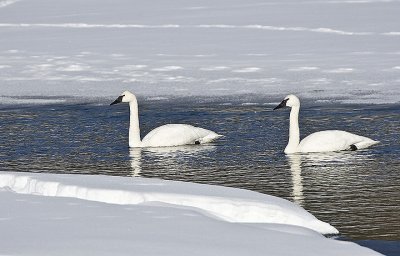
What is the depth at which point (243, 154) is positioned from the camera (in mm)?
12852

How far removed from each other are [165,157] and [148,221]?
500 cm

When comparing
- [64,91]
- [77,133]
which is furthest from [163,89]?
[77,133]

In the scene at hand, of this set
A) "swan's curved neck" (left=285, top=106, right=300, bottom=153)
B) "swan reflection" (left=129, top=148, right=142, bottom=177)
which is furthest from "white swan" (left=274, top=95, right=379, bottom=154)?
"swan reflection" (left=129, top=148, right=142, bottom=177)

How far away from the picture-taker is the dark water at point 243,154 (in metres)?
9.88

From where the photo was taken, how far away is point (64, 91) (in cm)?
2008

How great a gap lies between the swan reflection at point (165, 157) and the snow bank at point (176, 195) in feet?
5.57

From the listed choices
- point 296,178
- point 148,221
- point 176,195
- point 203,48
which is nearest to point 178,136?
point 296,178

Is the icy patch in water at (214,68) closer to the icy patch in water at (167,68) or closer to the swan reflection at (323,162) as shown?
the icy patch in water at (167,68)

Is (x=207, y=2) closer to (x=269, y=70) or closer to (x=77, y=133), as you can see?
(x=269, y=70)

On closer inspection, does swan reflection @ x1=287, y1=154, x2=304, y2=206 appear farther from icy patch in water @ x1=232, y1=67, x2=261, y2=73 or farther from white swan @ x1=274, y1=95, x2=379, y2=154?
icy patch in water @ x1=232, y1=67, x2=261, y2=73

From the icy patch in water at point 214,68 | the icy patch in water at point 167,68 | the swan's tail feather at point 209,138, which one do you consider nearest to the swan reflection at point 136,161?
the swan's tail feather at point 209,138

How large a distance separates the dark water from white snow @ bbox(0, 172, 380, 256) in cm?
59

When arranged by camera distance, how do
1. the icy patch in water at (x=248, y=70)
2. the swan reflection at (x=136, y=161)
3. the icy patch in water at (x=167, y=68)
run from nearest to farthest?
the swan reflection at (x=136, y=161) < the icy patch in water at (x=248, y=70) < the icy patch in water at (x=167, y=68)

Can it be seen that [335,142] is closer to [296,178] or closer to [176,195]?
[296,178]
